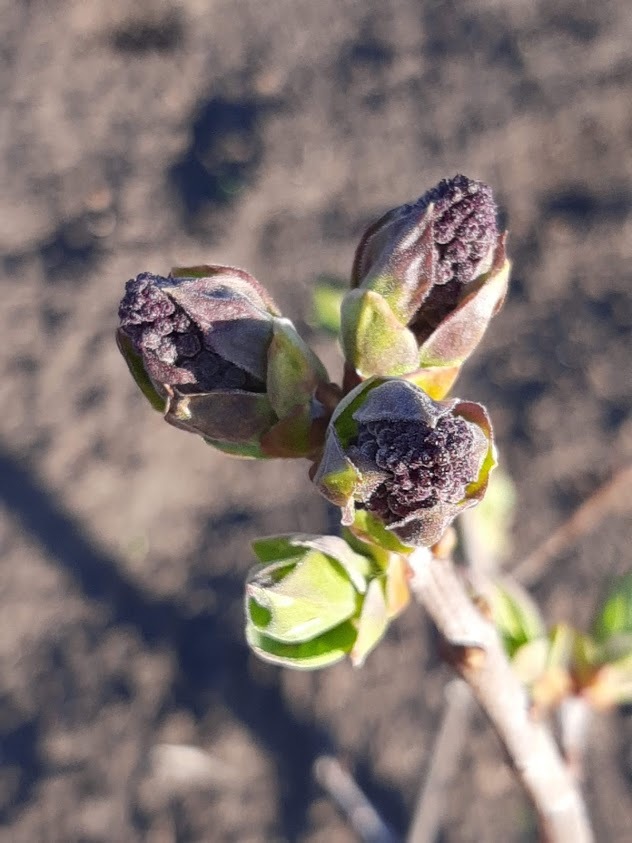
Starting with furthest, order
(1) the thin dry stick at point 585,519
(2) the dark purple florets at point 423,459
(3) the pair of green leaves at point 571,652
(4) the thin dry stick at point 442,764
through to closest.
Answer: (1) the thin dry stick at point 585,519 < (4) the thin dry stick at point 442,764 < (3) the pair of green leaves at point 571,652 < (2) the dark purple florets at point 423,459

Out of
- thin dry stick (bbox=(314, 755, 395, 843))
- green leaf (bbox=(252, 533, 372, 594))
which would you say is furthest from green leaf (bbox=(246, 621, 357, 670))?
thin dry stick (bbox=(314, 755, 395, 843))

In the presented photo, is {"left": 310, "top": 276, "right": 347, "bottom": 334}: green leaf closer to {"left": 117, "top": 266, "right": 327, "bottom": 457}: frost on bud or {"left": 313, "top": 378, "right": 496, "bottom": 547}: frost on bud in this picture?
{"left": 117, "top": 266, "right": 327, "bottom": 457}: frost on bud

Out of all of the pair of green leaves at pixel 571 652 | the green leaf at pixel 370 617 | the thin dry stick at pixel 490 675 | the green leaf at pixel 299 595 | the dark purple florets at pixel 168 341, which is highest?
the dark purple florets at pixel 168 341

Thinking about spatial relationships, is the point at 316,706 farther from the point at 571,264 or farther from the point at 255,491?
the point at 571,264

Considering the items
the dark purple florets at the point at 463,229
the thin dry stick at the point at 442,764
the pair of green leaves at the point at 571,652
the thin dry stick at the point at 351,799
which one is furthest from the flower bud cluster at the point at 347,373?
the thin dry stick at the point at 351,799

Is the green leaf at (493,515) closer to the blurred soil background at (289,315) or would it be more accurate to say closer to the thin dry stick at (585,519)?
the thin dry stick at (585,519)

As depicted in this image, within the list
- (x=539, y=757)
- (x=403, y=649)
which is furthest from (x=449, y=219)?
(x=403, y=649)

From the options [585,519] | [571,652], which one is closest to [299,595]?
[571,652]
